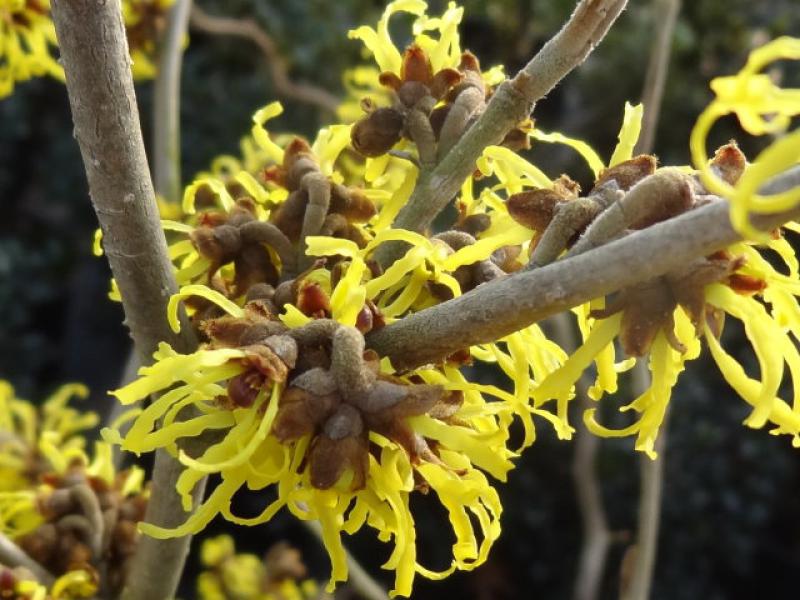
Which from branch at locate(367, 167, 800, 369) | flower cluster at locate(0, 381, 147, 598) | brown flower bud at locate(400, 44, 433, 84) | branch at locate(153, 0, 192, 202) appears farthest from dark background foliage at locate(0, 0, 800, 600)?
branch at locate(367, 167, 800, 369)

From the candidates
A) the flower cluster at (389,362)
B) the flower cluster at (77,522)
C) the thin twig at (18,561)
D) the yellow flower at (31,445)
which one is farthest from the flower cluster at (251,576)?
the flower cluster at (389,362)

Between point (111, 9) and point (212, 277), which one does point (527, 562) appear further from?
point (111, 9)

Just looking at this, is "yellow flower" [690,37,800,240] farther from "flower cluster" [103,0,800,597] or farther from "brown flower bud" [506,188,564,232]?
"brown flower bud" [506,188,564,232]

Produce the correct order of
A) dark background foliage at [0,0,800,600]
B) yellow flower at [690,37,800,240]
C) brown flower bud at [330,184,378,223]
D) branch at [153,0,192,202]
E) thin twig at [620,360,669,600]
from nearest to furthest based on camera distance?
1. yellow flower at [690,37,800,240]
2. brown flower bud at [330,184,378,223]
3. thin twig at [620,360,669,600]
4. branch at [153,0,192,202]
5. dark background foliage at [0,0,800,600]

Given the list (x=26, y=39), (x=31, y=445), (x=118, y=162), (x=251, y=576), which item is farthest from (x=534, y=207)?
(x=251, y=576)

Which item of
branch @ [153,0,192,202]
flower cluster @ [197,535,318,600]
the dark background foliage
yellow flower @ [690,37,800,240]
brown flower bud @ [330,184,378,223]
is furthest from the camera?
the dark background foliage

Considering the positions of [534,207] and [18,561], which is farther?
[18,561]

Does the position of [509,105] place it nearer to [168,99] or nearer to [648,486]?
[648,486]
